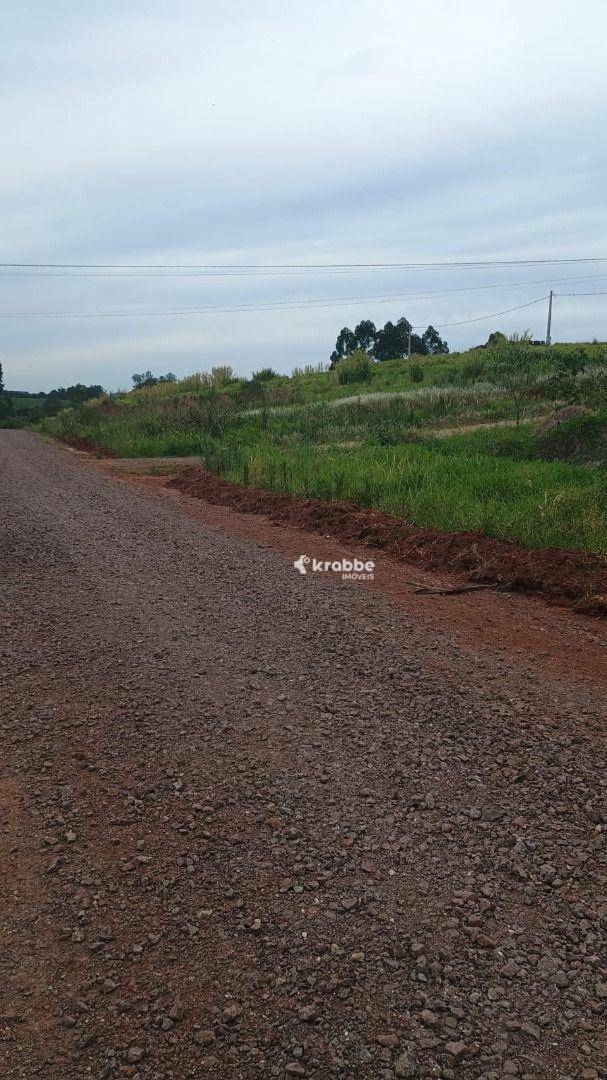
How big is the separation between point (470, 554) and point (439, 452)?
6755mm

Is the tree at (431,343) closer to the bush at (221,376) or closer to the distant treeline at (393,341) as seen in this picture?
the distant treeline at (393,341)

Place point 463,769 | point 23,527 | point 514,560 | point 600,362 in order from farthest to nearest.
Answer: point 600,362 → point 23,527 → point 514,560 → point 463,769

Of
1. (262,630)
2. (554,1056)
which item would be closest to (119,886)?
(554,1056)

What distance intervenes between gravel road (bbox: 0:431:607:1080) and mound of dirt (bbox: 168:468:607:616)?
1445 mm

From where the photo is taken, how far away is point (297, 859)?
266 cm

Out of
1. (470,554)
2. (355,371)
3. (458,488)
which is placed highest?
(355,371)

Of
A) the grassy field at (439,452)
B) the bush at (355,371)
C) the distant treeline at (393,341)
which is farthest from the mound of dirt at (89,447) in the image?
the distant treeline at (393,341)

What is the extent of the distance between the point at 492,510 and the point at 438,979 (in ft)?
20.8

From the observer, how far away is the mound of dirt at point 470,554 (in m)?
5.89

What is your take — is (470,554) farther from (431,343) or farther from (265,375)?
(431,343)

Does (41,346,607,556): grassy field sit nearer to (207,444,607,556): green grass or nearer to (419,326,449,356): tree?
(207,444,607,556): green grass

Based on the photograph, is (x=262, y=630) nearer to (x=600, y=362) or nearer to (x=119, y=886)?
(x=119, y=886)

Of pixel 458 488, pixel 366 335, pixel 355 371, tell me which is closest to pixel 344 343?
pixel 366 335

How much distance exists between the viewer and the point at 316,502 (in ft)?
32.7
